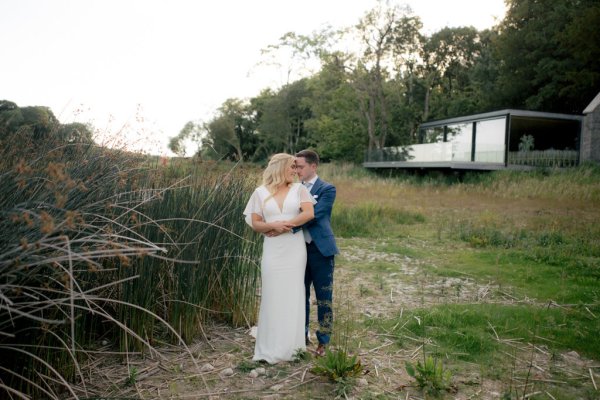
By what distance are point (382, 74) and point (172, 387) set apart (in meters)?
33.1

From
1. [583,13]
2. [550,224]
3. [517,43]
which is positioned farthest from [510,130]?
[550,224]

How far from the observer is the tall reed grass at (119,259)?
247cm

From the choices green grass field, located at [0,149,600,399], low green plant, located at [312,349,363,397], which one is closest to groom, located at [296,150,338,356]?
green grass field, located at [0,149,600,399]

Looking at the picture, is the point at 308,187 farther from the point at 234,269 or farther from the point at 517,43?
the point at 517,43

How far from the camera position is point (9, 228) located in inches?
86.9

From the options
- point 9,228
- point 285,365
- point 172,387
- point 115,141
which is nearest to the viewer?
point 9,228

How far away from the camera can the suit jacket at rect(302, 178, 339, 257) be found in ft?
12.7

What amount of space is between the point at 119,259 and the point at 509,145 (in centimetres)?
2394

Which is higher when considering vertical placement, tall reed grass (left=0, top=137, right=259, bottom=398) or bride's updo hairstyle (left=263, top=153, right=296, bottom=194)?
bride's updo hairstyle (left=263, top=153, right=296, bottom=194)

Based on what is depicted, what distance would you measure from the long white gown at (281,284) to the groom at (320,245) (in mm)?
161

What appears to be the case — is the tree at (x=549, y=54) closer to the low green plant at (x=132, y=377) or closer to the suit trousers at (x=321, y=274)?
the suit trousers at (x=321, y=274)

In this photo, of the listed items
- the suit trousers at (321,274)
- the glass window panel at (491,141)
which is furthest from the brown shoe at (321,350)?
the glass window panel at (491,141)

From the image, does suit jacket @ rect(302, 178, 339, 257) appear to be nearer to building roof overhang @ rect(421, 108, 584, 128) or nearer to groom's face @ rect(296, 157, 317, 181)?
groom's face @ rect(296, 157, 317, 181)

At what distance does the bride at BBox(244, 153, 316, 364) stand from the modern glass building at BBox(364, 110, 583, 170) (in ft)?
67.2
